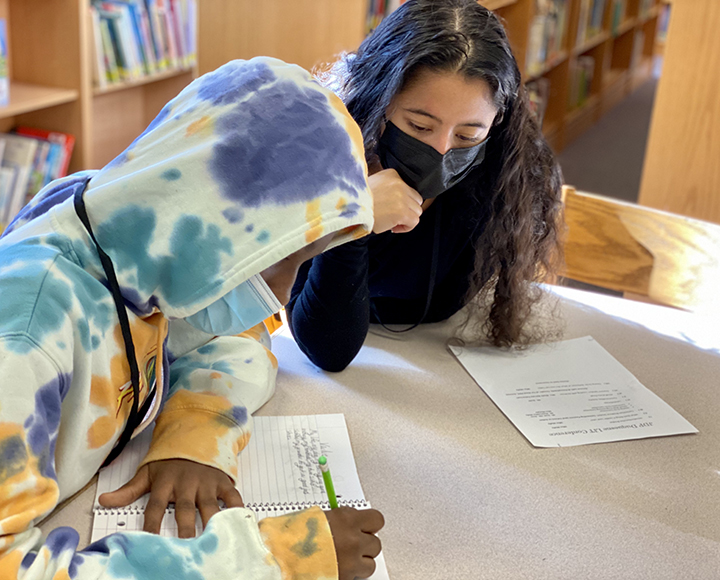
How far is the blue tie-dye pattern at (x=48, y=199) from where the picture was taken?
30.6 inches

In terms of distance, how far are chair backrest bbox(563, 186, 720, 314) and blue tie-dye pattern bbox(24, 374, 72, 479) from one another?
3.37 ft

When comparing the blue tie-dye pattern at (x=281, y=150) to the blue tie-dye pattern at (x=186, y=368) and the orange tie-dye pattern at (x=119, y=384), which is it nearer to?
the orange tie-dye pattern at (x=119, y=384)

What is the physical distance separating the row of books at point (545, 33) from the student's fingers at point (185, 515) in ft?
10.8

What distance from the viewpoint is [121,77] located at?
2951mm

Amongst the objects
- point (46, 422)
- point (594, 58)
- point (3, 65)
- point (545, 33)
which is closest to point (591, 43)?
point (594, 58)

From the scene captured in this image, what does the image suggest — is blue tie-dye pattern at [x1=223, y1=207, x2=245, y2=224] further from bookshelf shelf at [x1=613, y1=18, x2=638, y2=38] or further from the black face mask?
bookshelf shelf at [x1=613, y1=18, x2=638, y2=38]

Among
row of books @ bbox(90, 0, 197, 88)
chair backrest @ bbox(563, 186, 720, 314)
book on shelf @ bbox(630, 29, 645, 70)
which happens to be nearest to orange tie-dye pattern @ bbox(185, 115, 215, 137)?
chair backrest @ bbox(563, 186, 720, 314)

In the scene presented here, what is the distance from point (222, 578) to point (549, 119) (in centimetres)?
413

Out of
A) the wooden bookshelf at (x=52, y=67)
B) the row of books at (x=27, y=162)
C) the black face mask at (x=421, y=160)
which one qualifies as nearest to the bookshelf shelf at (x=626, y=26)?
the wooden bookshelf at (x=52, y=67)

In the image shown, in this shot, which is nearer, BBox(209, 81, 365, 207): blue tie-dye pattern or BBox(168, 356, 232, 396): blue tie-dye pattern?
BBox(209, 81, 365, 207): blue tie-dye pattern

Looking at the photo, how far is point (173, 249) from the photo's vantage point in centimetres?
66

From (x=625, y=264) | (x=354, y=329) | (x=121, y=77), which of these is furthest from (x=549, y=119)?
(x=354, y=329)

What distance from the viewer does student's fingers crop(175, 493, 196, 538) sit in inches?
28.5

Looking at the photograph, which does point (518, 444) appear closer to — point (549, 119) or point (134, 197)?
point (134, 197)
